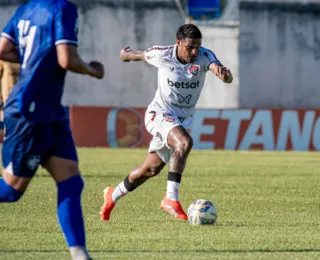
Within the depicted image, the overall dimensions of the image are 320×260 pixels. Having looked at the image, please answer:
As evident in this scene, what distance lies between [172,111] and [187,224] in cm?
153

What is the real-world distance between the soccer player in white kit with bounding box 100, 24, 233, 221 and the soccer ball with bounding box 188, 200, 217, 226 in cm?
27

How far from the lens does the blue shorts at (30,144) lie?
716cm

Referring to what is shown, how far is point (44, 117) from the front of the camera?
23.5 ft

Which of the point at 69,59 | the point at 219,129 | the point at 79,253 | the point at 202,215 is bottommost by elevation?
the point at 219,129

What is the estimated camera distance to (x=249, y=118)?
2883 cm

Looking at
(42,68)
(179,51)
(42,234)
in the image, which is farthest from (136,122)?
(42,68)

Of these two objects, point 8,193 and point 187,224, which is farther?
point 187,224

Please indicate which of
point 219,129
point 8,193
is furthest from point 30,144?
point 219,129

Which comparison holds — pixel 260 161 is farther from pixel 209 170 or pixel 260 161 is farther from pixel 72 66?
pixel 72 66

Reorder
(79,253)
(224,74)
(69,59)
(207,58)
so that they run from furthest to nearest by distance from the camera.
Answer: (207,58)
(224,74)
(79,253)
(69,59)

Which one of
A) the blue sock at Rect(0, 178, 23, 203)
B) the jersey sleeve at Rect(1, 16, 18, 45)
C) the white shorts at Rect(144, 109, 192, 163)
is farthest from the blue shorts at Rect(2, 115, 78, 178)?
the white shorts at Rect(144, 109, 192, 163)

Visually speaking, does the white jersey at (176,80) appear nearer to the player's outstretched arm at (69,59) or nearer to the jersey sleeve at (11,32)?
the jersey sleeve at (11,32)

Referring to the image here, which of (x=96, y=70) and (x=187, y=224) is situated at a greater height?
(x=96, y=70)

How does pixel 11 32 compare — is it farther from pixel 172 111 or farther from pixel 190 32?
pixel 172 111
